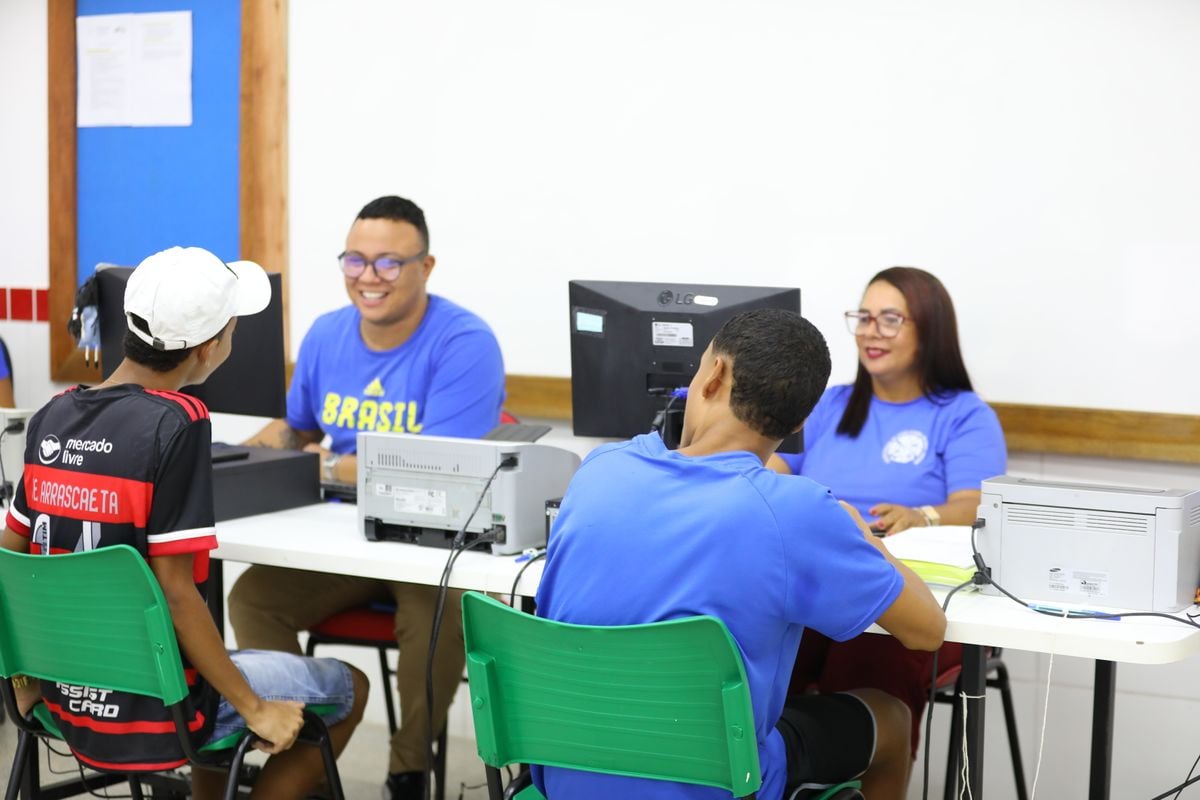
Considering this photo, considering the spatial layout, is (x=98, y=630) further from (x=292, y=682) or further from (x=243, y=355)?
(x=243, y=355)

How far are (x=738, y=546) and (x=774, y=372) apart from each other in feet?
0.87

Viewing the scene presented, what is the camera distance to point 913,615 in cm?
185

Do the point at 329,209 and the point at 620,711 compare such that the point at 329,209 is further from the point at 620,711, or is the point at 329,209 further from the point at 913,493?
the point at 620,711

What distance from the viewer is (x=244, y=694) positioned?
212cm

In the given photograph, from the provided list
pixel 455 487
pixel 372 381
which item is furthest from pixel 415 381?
pixel 455 487

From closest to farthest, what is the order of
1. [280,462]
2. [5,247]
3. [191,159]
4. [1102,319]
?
[280,462] → [1102,319] → [191,159] → [5,247]

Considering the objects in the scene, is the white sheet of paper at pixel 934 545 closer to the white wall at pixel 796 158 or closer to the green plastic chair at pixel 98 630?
the white wall at pixel 796 158

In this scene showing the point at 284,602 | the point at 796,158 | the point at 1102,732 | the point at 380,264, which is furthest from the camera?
the point at 796,158

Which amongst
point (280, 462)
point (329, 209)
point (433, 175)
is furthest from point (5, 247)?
point (280, 462)

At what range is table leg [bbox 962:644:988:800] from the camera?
6.70ft

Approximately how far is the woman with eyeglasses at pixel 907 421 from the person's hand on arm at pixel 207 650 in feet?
4.55

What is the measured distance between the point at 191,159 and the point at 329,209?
1.92 feet

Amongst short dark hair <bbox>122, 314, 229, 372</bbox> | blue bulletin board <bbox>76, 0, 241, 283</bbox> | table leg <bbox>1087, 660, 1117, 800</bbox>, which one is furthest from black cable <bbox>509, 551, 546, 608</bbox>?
blue bulletin board <bbox>76, 0, 241, 283</bbox>

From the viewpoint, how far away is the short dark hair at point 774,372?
1.81 m
